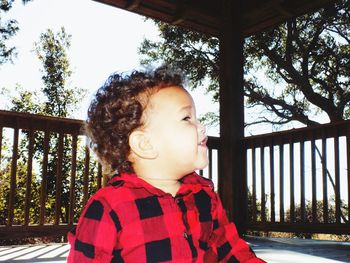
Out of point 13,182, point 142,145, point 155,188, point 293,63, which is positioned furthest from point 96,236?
point 293,63

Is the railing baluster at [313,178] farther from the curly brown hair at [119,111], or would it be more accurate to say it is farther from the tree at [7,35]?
the tree at [7,35]

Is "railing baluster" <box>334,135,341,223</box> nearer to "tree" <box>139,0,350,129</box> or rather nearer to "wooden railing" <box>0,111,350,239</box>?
"wooden railing" <box>0,111,350,239</box>

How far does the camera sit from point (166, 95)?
120cm

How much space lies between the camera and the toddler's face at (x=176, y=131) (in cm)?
116

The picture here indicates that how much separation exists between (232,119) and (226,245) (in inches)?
118

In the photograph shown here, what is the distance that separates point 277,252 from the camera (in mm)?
2766

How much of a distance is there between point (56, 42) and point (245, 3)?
66.7 ft

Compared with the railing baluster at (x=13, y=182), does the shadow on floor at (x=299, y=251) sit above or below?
below

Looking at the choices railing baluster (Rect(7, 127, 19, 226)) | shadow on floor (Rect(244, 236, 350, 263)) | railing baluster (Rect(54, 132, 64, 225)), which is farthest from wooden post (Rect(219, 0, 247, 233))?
railing baluster (Rect(7, 127, 19, 226))

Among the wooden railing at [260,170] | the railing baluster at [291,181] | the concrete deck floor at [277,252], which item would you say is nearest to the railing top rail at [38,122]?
the wooden railing at [260,170]

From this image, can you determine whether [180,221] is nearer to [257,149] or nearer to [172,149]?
[172,149]

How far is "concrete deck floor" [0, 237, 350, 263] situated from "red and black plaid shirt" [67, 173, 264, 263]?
138 centimetres

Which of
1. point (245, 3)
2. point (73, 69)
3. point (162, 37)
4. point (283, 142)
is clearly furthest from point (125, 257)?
point (73, 69)

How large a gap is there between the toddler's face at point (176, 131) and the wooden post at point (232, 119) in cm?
289
